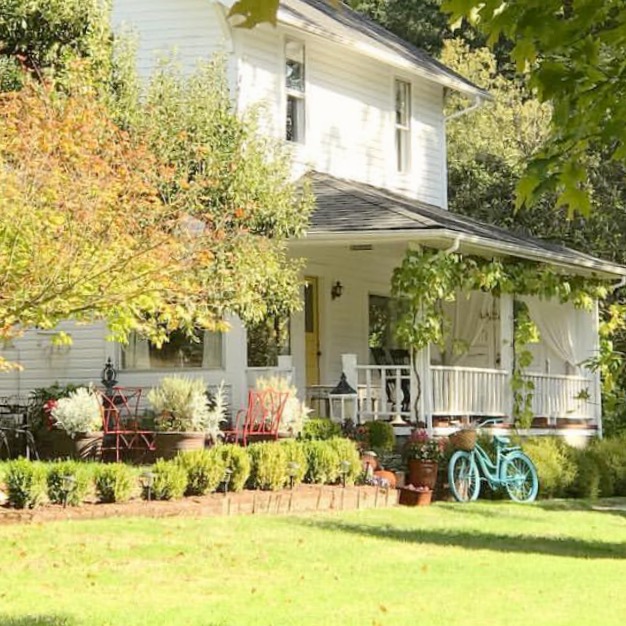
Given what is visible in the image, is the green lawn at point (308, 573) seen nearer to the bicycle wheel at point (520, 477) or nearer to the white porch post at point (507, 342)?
the bicycle wheel at point (520, 477)

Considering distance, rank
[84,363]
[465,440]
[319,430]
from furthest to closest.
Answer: [84,363] < [465,440] < [319,430]

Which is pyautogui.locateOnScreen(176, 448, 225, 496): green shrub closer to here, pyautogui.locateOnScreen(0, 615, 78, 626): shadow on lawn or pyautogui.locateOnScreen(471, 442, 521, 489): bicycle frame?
pyautogui.locateOnScreen(471, 442, 521, 489): bicycle frame

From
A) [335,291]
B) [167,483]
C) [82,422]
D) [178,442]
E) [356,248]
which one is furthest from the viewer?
[335,291]

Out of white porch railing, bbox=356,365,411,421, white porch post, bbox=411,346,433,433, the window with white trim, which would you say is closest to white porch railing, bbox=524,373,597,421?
white porch railing, bbox=356,365,411,421

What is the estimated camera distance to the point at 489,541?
37.4 feet

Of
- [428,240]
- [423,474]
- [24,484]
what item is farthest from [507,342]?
[24,484]

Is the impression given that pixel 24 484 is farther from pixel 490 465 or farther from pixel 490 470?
pixel 490 470

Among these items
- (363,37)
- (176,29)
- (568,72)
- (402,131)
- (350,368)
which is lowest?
(350,368)

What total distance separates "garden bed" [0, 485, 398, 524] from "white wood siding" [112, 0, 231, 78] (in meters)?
7.16

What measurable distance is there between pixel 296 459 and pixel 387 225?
4046 mm

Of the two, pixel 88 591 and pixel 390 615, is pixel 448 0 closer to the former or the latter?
pixel 390 615

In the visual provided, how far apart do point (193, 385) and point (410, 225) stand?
3490 millimetres

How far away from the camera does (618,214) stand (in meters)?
30.5

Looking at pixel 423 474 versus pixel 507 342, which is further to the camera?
pixel 507 342
